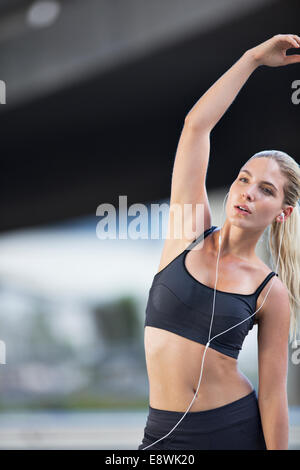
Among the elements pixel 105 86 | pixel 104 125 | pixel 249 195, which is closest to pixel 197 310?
pixel 249 195

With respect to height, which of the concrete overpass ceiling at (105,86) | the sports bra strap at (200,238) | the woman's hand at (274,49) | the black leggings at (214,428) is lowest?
the black leggings at (214,428)

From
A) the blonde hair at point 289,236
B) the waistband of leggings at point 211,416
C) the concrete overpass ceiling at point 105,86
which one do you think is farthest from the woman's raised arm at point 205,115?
the concrete overpass ceiling at point 105,86

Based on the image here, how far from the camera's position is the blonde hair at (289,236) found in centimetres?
123

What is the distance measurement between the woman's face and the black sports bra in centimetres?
14

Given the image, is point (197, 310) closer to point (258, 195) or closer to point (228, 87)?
point (258, 195)

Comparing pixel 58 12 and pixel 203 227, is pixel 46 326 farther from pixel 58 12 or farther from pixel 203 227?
pixel 203 227

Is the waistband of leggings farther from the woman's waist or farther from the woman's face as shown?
the woman's face

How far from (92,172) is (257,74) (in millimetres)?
792

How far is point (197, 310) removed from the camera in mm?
1209

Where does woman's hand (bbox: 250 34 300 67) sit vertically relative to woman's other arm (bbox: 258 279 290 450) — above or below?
above

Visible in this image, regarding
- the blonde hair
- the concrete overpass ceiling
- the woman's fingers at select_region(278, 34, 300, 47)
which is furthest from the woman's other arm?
the concrete overpass ceiling

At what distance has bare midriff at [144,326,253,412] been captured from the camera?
3.94 ft

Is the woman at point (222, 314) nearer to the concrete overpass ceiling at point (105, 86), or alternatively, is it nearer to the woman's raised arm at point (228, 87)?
the woman's raised arm at point (228, 87)

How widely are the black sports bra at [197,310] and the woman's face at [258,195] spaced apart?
0.14 metres
